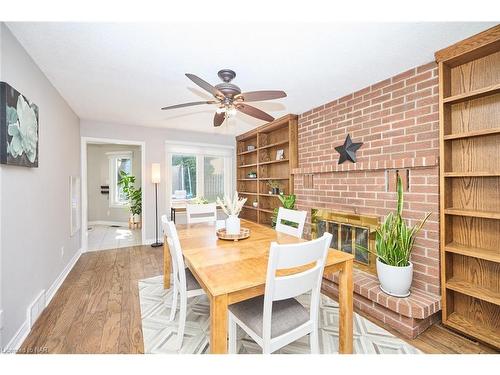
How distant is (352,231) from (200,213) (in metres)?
1.80

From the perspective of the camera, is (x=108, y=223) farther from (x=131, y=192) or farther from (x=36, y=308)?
(x=36, y=308)

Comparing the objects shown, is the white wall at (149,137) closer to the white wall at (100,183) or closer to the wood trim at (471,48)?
the white wall at (100,183)

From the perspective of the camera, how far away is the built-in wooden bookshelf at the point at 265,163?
11.6ft

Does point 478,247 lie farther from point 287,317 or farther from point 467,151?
point 287,317

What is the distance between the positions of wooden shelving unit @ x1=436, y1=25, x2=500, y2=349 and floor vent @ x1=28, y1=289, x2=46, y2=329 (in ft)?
10.6

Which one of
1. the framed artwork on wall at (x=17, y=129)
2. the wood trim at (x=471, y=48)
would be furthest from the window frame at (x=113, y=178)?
the wood trim at (x=471, y=48)

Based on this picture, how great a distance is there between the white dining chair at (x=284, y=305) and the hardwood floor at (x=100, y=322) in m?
0.86

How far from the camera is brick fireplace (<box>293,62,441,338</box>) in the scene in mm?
1857

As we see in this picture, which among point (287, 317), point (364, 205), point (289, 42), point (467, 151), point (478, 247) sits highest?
point (289, 42)

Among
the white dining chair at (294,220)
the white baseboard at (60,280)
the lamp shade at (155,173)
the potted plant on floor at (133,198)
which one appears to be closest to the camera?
the white dining chair at (294,220)

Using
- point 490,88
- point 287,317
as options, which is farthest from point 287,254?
point 490,88

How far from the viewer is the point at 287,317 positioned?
1271mm

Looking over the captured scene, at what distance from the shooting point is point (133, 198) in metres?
5.68

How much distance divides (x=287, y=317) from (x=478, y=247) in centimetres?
162
